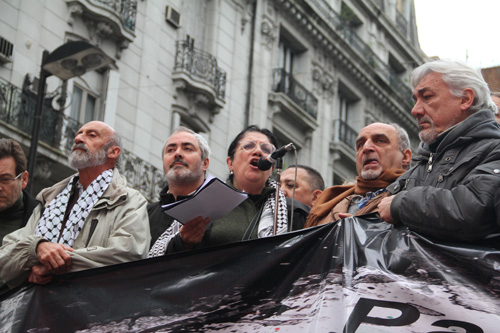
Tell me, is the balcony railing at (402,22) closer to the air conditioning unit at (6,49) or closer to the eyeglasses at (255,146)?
the air conditioning unit at (6,49)

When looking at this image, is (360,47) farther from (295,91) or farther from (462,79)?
(462,79)

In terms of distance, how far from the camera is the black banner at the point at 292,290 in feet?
15.5

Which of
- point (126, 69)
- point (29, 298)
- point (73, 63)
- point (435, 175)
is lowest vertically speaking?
point (29, 298)

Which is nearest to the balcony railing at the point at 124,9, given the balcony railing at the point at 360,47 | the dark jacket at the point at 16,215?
the balcony railing at the point at 360,47

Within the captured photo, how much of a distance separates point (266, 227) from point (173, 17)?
16.4 meters

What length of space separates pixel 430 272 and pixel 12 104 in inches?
532

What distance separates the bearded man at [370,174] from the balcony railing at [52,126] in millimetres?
11600

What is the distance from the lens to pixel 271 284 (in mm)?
5281

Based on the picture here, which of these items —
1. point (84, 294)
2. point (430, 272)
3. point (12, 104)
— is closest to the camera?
point (430, 272)

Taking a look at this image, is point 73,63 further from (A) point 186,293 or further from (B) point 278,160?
(A) point 186,293

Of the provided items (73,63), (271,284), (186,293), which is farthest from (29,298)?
(73,63)

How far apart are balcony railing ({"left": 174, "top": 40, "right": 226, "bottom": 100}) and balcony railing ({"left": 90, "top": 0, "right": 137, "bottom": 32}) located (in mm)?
1908

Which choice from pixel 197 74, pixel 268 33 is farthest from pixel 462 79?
pixel 268 33

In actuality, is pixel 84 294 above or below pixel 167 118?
below
